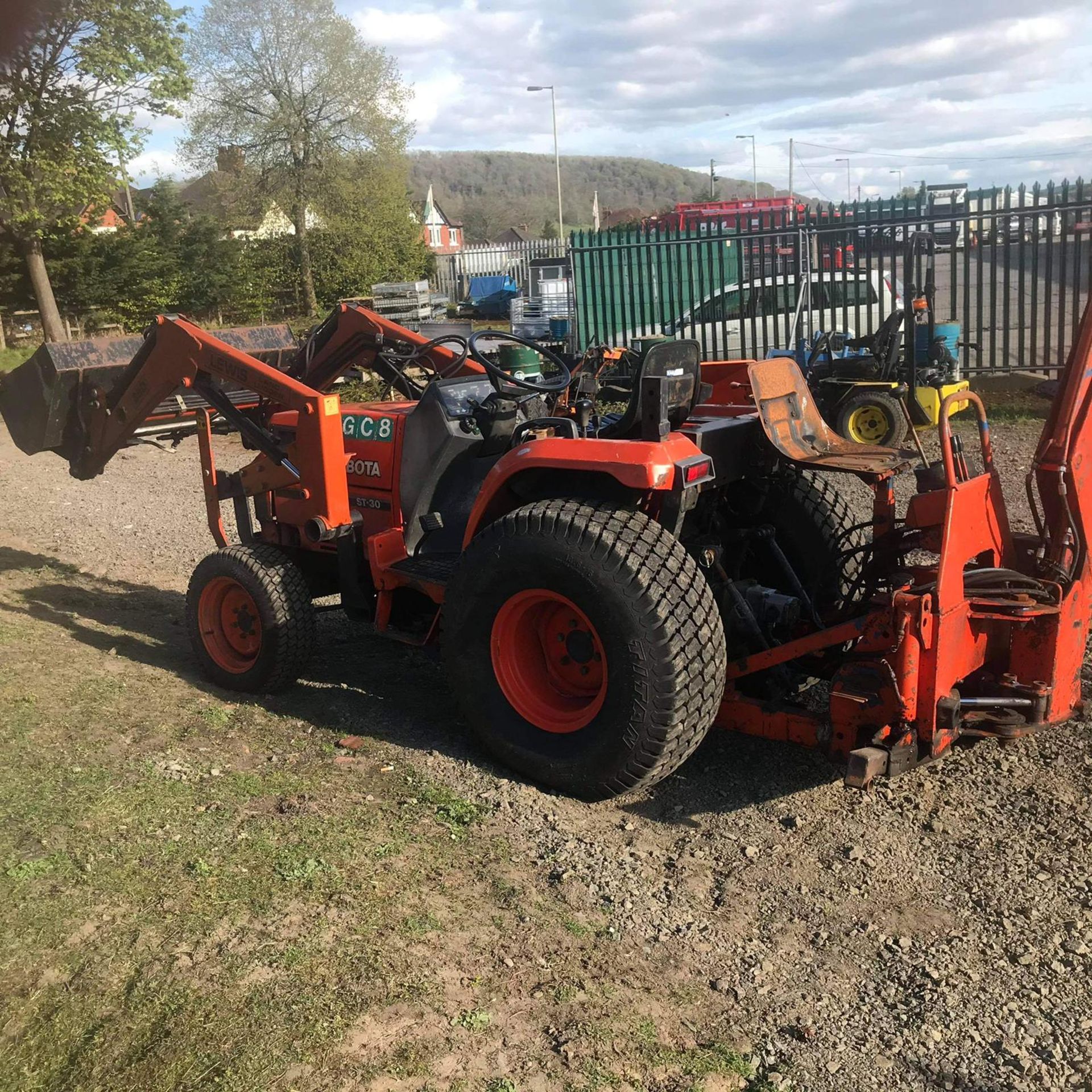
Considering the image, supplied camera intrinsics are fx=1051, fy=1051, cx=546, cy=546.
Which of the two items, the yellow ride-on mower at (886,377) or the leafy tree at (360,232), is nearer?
the yellow ride-on mower at (886,377)

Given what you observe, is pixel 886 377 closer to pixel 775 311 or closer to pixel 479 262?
pixel 775 311

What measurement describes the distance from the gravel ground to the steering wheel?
1561mm

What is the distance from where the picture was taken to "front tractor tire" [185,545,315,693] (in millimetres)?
5012

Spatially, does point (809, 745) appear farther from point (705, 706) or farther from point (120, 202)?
point (120, 202)

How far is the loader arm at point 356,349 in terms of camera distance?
571 cm

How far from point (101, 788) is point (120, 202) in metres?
39.9

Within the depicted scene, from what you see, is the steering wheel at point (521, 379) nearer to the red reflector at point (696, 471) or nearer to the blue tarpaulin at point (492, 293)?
the red reflector at point (696, 471)

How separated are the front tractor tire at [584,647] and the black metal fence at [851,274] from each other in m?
8.75

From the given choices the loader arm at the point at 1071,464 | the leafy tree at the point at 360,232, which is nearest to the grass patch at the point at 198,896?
the loader arm at the point at 1071,464

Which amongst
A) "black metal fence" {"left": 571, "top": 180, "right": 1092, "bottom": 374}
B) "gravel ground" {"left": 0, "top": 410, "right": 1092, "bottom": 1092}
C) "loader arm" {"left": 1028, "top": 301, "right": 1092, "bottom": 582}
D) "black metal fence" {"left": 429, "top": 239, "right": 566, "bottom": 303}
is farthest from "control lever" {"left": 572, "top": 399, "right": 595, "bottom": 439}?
"black metal fence" {"left": 429, "top": 239, "right": 566, "bottom": 303}

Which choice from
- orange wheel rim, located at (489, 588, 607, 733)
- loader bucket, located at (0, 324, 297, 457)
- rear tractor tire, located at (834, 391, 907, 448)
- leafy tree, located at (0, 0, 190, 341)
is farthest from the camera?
leafy tree, located at (0, 0, 190, 341)

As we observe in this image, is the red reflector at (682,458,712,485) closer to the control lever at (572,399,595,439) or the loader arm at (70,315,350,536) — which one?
the control lever at (572,399,595,439)

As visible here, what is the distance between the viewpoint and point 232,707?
4.91m

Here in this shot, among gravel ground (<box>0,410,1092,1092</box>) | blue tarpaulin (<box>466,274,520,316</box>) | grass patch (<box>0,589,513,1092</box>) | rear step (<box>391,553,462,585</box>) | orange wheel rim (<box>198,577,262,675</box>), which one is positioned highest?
blue tarpaulin (<box>466,274,520,316</box>)
